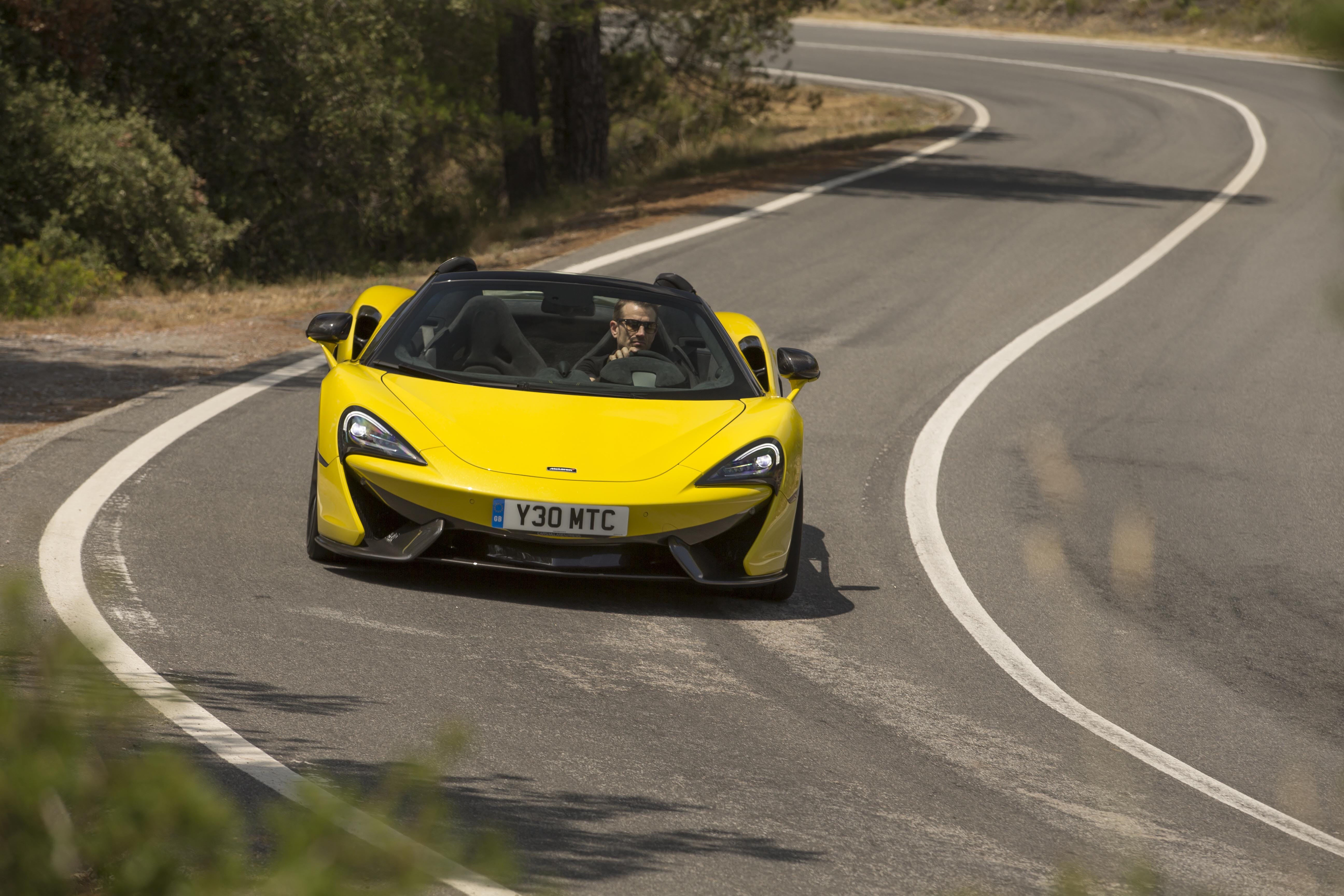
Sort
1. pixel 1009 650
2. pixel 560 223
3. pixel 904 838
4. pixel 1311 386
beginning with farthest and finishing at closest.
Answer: pixel 560 223, pixel 1311 386, pixel 1009 650, pixel 904 838

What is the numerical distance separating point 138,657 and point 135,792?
151 inches

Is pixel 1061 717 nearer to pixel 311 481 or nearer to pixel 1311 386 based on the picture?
pixel 311 481

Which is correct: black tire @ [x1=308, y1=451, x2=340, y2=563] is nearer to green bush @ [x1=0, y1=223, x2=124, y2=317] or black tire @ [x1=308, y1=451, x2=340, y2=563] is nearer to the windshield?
the windshield

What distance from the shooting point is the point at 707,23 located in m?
26.7

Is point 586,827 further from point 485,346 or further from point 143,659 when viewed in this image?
point 485,346

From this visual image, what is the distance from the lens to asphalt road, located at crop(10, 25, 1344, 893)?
4797 mm

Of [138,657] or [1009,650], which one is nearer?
[138,657]

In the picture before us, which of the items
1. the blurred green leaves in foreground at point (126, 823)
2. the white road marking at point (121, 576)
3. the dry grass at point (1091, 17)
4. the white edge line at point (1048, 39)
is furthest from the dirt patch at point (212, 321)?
the dry grass at point (1091, 17)

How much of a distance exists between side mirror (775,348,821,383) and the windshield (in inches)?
8.0

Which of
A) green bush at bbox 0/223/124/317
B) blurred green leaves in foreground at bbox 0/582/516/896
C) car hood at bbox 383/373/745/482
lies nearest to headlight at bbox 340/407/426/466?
car hood at bbox 383/373/745/482

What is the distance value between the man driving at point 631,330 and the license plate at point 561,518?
1.64m

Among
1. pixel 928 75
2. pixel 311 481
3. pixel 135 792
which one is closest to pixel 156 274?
pixel 311 481

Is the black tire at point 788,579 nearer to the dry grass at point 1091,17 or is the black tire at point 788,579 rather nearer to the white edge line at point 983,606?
the white edge line at point 983,606

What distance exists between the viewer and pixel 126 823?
208cm
